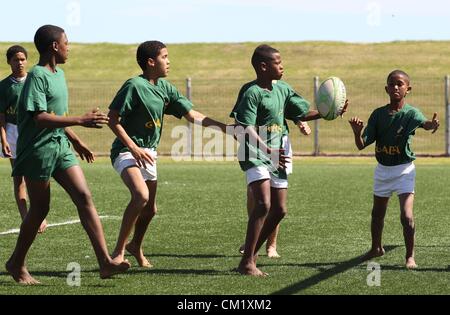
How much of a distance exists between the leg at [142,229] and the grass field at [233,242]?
17cm

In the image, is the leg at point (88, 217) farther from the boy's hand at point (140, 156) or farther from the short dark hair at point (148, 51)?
the short dark hair at point (148, 51)

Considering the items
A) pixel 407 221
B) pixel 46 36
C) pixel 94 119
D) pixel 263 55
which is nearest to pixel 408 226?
pixel 407 221

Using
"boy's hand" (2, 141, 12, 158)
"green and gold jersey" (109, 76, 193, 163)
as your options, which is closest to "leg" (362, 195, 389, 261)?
"green and gold jersey" (109, 76, 193, 163)

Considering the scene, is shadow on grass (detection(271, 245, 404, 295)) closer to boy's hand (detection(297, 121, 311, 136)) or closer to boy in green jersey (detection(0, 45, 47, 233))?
boy's hand (detection(297, 121, 311, 136))

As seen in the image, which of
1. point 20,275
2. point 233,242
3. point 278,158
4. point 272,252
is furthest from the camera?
point 233,242

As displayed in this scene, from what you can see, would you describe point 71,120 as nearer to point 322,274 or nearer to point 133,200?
point 133,200

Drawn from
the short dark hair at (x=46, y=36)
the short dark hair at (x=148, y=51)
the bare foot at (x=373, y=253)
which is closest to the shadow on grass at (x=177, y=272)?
the bare foot at (x=373, y=253)

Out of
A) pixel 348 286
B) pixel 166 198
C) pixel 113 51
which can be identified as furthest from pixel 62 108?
pixel 113 51

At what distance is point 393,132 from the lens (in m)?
10.0

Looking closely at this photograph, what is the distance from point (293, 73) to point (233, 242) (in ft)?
135

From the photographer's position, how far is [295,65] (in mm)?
54844

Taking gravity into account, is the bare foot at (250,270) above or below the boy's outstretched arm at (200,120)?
below

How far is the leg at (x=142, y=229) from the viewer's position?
389 inches
